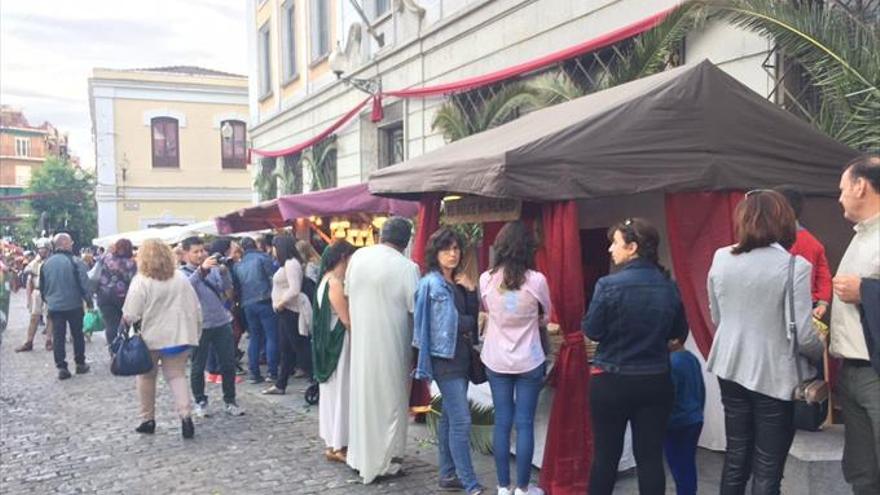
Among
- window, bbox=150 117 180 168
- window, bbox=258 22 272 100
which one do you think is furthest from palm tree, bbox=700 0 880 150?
window, bbox=150 117 180 168

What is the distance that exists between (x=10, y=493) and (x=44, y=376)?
5.05 meters

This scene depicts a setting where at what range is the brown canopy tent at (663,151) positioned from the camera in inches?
177

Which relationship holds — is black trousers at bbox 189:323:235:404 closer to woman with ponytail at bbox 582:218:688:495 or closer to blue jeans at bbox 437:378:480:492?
blue jeans at bbox 437:378:480:492

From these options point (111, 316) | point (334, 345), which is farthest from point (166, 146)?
point (334, 345)

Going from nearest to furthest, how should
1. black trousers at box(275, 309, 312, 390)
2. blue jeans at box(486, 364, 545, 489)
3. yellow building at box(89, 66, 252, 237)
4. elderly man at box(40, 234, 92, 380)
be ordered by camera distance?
blue jeans at box(486, 364, 545, 489) → black trousers at box(275, 309, 312, 390) → elderly man at box(40, 234, 92, 380) → yellow building at box(89, 66, 252, 237)

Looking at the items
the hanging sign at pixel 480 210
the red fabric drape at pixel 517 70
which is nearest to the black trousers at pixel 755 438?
the hanging sign at pixel 480 210

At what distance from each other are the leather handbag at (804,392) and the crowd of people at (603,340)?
0.02 m

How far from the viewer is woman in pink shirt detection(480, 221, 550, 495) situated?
4.29 metres

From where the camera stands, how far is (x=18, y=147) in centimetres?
6906

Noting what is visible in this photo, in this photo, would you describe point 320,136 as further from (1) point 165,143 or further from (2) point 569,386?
(1) point 165,143

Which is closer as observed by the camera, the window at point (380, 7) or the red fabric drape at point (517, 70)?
the red fabric drape at point (517, 70)

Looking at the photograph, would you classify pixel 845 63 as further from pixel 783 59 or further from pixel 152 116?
pixel 152 116

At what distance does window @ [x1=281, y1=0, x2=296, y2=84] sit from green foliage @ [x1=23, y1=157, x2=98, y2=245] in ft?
67.0

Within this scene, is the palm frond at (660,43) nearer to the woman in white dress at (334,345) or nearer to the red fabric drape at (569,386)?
the red fabric drape at (569,386)
